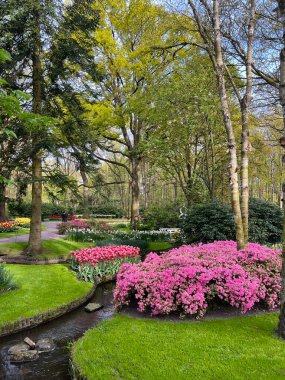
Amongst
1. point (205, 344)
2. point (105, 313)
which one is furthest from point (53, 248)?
point (205, 344)

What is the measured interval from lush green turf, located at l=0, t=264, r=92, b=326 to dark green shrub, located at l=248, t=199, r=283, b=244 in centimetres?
668

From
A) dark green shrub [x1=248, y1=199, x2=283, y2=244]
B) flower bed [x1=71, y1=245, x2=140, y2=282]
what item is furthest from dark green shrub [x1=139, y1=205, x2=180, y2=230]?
flower bed [x1=71, y1=245, x2=140, y2=282]

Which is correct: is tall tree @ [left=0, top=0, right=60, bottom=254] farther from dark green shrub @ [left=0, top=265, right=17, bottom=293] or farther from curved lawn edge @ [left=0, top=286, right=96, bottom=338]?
curved lawn edge @ [left=0, top=286, right=96, bottom=338]

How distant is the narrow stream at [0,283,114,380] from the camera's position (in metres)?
4.74

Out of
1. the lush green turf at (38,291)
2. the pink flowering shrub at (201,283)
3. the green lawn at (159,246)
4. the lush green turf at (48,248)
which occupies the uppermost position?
the pink flowering shrub at (201,283)

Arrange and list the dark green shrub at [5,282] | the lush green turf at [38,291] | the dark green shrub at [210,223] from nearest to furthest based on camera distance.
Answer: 1. the lush green turf at [38,291]
2. the dark green shrub at [5,282]
3. the dark green shrub at [210,223]

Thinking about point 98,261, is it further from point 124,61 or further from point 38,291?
point 124,61

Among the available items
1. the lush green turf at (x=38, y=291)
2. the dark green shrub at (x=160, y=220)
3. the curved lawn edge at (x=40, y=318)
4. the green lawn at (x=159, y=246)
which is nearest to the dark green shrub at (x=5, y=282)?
the lush green turf at (x=38, y=291)

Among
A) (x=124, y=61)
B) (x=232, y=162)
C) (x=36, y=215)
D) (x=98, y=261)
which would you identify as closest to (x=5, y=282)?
(x=98, y=261)

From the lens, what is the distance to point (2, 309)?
262 inches

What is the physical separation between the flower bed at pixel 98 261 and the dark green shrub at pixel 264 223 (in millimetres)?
4889

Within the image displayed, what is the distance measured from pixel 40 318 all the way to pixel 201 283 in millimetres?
3659

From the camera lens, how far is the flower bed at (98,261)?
9453 millimetres

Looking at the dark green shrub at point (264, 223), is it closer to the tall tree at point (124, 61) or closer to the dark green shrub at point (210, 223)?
the dark green shrub at point (210, 223)
